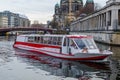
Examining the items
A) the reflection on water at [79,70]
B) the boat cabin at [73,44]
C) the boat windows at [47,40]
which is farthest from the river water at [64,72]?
the boat windows at [47,40]

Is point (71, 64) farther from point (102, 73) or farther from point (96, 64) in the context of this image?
point (102, 73)

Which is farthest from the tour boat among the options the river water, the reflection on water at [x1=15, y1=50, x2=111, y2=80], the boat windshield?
the river water

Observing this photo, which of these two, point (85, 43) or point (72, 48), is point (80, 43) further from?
point (72, 48)

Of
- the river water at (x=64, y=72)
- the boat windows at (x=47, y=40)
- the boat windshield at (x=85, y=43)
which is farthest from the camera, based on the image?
the boat windows at (x=47, y=40)

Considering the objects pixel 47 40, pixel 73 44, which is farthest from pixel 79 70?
pixel 47 40

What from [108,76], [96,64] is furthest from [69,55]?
[108,76]

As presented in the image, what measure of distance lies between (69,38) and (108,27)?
5700 cm

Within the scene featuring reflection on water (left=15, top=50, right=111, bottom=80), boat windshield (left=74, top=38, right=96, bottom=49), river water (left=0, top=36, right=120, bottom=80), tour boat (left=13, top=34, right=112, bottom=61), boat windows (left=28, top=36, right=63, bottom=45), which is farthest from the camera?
boat windows (left=28, top=36, right=63, bottom=45)

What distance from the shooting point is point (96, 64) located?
35156 mm

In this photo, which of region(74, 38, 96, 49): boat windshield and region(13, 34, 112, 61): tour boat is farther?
region(74, 38, 96, 49): boat windshield

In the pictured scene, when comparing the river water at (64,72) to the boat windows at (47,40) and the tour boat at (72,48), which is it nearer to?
the tour boat at (72,48)

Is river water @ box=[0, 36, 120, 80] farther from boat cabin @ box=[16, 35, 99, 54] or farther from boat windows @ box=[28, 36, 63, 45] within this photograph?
boat windows @ box=[28, 36, 63, 45]

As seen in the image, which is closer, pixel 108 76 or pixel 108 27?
pixel 108 76

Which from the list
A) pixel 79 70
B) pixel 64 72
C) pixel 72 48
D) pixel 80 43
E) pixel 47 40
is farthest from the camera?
pixel 47 40
